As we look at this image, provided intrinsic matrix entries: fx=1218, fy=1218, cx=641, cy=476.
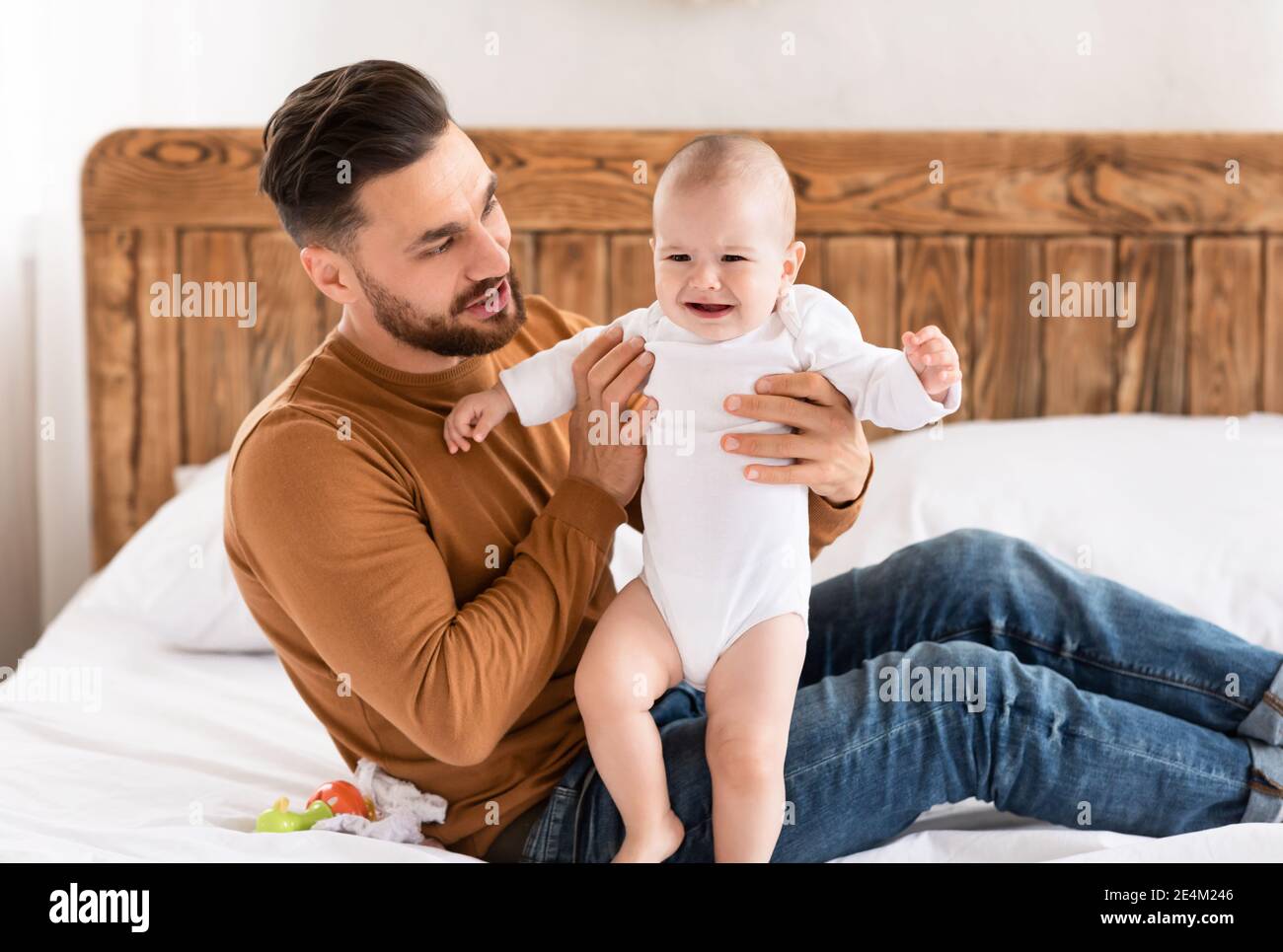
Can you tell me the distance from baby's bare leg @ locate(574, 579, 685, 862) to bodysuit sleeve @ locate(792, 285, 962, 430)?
304 millimetres

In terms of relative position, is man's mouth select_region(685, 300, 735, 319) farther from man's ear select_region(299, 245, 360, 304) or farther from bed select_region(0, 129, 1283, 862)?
bed select_region(0, 129, 1283, 862)

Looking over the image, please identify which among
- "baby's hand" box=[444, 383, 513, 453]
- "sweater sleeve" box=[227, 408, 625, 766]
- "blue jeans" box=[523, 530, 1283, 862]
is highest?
"baby's hand" box=[444, 383, 513, 453]

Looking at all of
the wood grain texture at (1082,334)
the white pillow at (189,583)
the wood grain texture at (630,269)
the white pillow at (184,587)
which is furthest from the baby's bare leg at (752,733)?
the wood grain texture at (1082,334)

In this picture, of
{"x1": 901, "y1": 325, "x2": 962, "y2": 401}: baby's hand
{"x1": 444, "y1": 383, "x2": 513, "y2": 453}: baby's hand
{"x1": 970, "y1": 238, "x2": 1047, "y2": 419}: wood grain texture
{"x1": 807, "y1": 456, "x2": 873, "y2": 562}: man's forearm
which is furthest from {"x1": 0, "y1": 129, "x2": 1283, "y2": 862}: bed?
{"x1": 901, "y1": 325, "x2": 962, "y2": 401}: baby's hand

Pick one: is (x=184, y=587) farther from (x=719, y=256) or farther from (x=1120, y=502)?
(x=1120, y=502)

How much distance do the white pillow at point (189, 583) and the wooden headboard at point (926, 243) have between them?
Answer: 40 centimetres

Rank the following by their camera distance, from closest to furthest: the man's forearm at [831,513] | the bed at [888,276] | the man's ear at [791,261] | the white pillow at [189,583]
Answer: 1. the man's ear at [791,261]
2. the man's forearm at [831,513]
3. the white pillow at [189,583]
4. the bed at [888,276]

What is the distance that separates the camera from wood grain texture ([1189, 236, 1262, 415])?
2189 mm

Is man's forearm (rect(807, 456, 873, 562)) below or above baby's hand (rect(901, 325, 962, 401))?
below

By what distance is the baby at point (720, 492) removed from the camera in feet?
3.56

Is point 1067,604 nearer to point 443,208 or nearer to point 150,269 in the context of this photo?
point 443,208

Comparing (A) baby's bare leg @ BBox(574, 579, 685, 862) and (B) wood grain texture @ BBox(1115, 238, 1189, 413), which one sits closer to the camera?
(A) baby's bare leg @ BBox(574, 579, 685, 862)

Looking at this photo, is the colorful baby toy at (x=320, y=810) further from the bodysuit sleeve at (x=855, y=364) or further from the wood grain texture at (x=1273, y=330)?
the wood grain texture at (x=1273, y=330)
